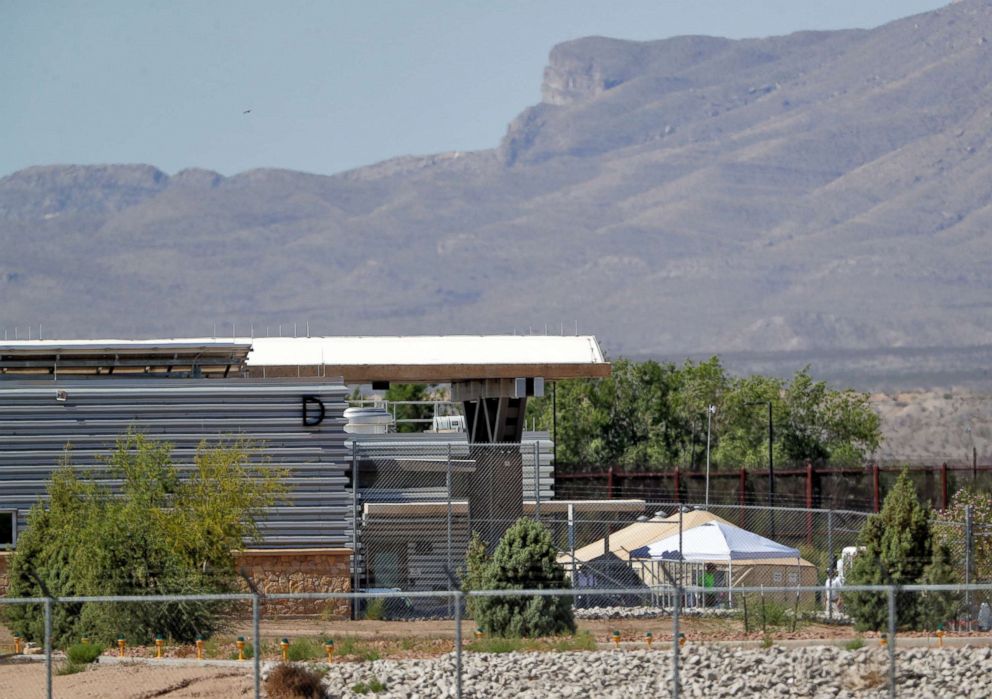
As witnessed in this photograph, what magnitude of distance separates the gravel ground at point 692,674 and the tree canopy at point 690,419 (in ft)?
185

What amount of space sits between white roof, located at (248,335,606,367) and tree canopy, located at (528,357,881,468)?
40075 millimetres

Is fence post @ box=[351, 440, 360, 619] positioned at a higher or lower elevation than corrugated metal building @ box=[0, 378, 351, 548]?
lower

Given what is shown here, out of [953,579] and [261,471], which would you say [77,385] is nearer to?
[261,471]

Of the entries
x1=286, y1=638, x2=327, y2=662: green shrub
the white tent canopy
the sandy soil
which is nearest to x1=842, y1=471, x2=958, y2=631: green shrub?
the white tent canopy

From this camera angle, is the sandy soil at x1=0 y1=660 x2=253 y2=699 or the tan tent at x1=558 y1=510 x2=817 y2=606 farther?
the tan tent at x1=558 y1=510 x2=817 y2=606

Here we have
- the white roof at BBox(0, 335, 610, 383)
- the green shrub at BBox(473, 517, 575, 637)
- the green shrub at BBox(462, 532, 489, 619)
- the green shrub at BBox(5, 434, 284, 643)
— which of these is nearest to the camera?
the green shrub at BBox(5, 434, 284, 643)

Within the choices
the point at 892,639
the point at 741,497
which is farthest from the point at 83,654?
the point at 741,497

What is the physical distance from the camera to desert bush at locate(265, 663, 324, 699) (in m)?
19.8

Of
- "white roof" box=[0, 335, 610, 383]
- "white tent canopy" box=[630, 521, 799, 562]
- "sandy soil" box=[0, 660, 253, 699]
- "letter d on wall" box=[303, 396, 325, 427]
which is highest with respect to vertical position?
"white roof" box=[0, 335, 610, 383]

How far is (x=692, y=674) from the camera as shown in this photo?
21266 millimetres

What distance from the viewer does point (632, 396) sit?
87.1m

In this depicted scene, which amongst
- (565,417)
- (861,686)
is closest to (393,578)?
(861,686)

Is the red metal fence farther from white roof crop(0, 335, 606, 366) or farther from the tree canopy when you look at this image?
white roof crop(0, 335, 606, 366)

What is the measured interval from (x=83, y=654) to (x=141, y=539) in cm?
331
